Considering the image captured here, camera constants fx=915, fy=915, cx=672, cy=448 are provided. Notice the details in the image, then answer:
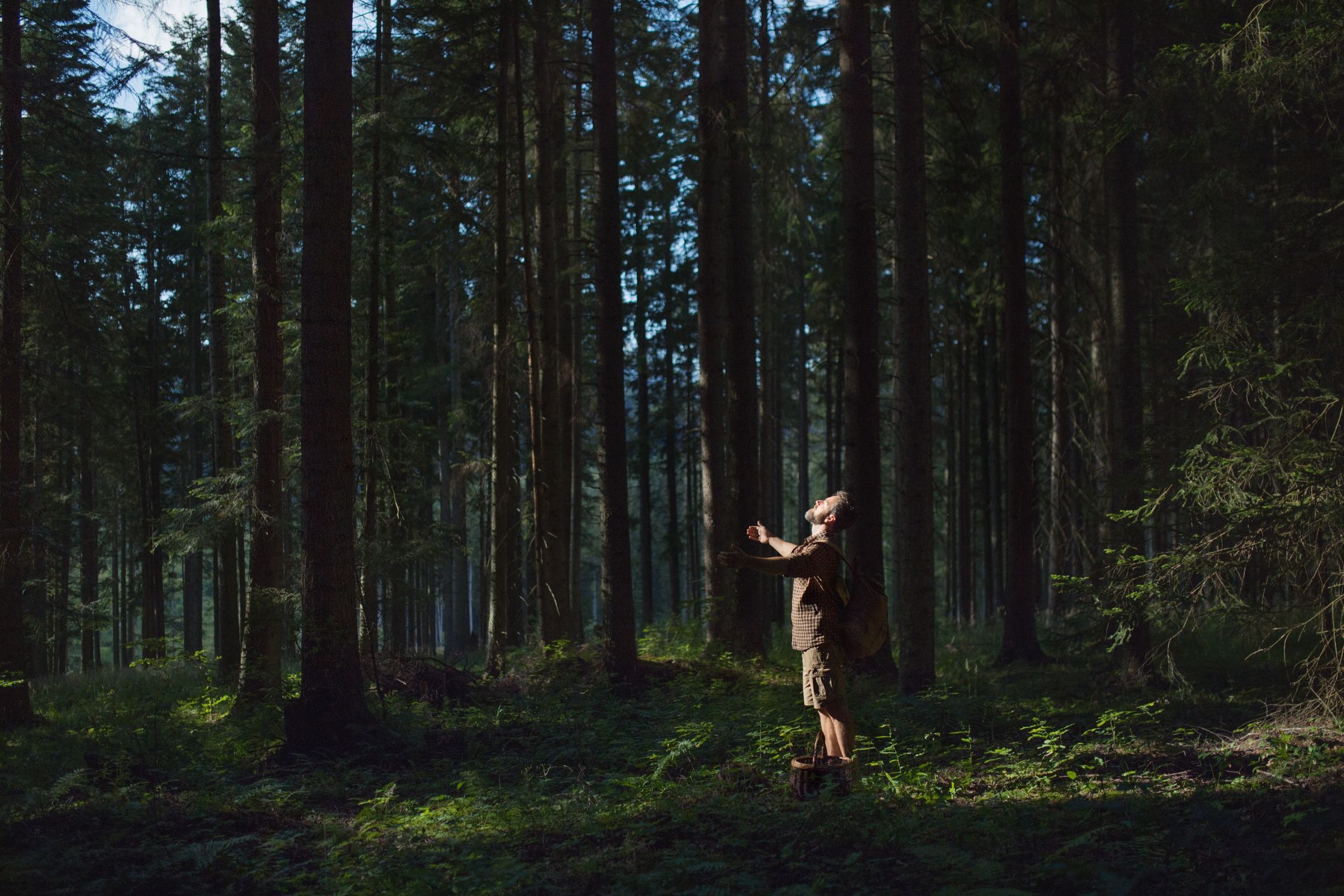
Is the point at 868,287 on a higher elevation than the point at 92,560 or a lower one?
higher

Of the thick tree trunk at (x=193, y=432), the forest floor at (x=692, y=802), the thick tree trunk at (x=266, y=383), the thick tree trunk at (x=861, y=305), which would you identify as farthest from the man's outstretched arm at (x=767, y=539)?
the thick tree trunk at (x=193, y=432)

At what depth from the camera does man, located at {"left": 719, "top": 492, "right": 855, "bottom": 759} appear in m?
6.70

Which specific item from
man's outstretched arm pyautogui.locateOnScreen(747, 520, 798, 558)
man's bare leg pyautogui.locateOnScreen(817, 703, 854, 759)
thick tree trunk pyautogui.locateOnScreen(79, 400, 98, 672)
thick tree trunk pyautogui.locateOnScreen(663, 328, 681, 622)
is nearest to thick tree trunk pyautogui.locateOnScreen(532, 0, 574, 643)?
man's outstretched arm pyautogui.locateOnScreen(747, 520, 798, 558)

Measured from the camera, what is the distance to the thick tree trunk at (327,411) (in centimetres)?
835

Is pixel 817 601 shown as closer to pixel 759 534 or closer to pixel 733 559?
pixel 759 534

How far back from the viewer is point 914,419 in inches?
389

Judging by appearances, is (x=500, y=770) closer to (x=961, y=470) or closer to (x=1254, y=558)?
(x=1254, y=558)

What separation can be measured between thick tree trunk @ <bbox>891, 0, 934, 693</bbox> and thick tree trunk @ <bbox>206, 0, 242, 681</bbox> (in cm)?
904

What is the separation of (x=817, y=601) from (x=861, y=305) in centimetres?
575

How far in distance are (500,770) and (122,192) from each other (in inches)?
888

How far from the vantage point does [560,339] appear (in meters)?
18.2

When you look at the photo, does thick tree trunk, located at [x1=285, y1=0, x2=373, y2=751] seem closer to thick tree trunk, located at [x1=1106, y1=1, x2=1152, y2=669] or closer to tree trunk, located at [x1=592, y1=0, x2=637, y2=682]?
tree trunk, located at [x1=592, y1=0, x2=637, y2=682]

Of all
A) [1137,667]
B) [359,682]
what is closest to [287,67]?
[359,682]

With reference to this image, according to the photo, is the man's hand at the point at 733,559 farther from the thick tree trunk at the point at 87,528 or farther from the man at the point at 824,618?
the thick tree trunk at the point at 87,528
